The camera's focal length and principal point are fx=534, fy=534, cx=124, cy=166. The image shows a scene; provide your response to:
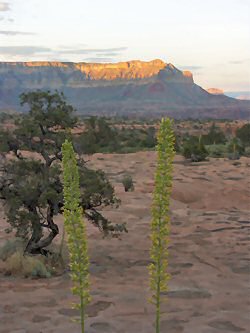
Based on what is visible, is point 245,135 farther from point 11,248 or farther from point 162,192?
point 162,192

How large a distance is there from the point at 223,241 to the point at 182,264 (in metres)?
2.64

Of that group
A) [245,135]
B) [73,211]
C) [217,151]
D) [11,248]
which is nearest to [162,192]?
[73,211]

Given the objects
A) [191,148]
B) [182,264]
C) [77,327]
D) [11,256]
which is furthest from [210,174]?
[77,327]

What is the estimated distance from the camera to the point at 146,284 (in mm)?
10039

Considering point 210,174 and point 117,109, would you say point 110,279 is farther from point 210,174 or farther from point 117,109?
point 117,109

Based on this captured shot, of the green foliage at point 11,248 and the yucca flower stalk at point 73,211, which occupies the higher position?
the yucca flower stalk at point 73,211

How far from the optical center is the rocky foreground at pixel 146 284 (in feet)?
26.0

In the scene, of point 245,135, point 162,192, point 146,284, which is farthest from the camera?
point 245,135

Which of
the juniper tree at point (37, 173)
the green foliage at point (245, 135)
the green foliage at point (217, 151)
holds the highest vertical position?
the juniper tree at point (37, 173)

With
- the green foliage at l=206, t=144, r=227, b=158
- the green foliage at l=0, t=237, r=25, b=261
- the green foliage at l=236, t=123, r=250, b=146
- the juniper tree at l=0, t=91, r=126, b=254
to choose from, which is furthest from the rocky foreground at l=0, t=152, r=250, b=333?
the green foliage at l=236, t=123, r=250, b=146

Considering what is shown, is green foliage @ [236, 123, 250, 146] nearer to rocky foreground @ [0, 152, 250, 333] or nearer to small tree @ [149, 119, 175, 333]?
rocky foreground @ [0, 152, 250, 333]

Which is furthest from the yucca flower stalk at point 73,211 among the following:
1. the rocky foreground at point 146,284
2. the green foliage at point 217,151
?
the green foliage at point 217,151

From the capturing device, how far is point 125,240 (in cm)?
1403

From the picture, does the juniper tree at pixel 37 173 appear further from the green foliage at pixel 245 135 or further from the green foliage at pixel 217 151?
the green foliage at pixel 245 135
